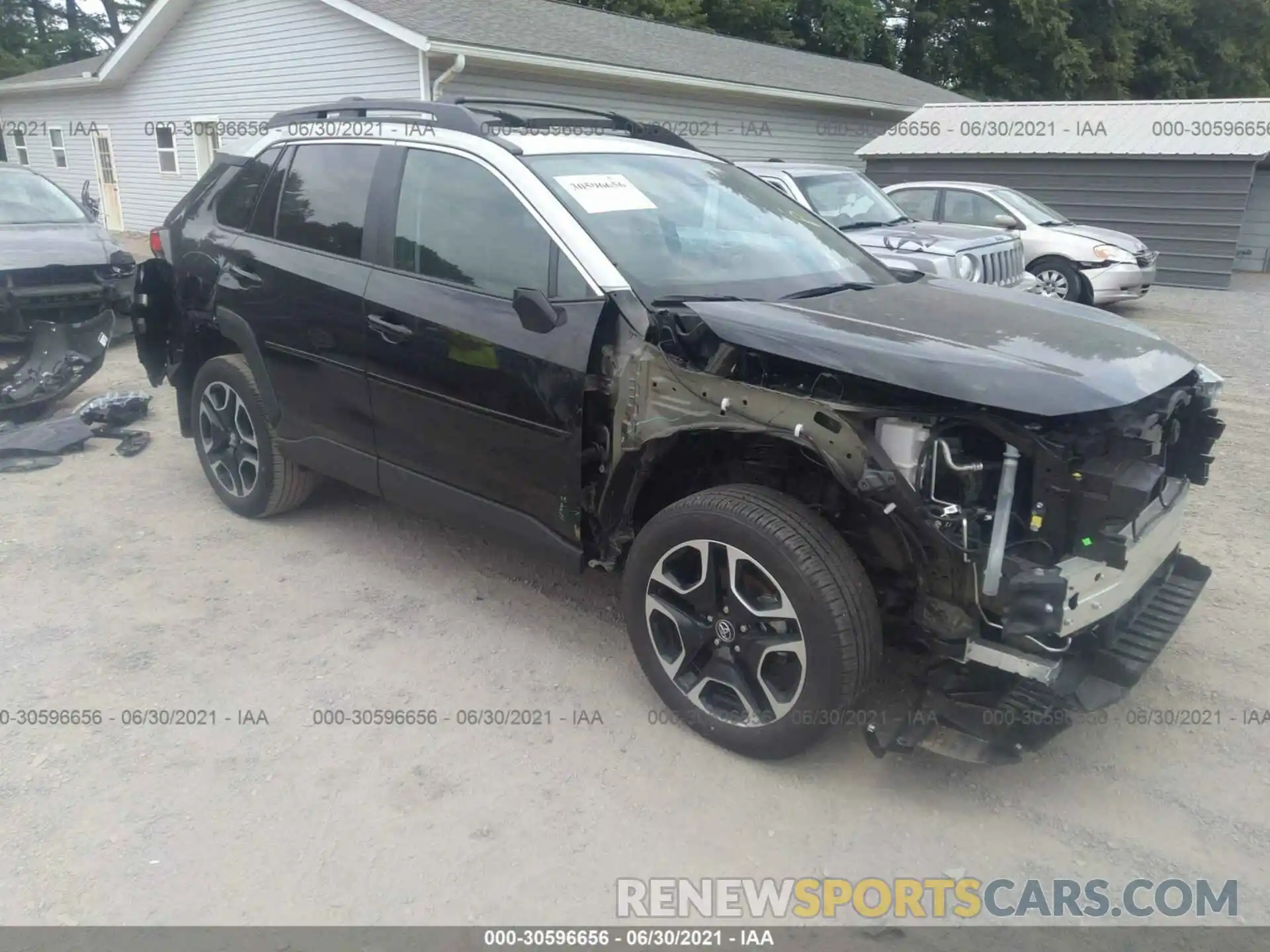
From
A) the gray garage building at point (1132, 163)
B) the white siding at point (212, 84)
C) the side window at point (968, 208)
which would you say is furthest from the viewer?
the gray garage building at point (1132, 163)

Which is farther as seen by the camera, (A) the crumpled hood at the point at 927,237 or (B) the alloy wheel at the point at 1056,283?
(B) the alloy wheel at the point at 1056,283

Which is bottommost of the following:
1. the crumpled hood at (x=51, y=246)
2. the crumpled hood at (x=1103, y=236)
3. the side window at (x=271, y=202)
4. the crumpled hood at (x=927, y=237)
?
the crumpled hood at (x=1103, y=236)

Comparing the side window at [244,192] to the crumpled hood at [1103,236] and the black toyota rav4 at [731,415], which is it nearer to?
the black toyota rav4 at [731,415]

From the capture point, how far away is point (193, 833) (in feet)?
9.48

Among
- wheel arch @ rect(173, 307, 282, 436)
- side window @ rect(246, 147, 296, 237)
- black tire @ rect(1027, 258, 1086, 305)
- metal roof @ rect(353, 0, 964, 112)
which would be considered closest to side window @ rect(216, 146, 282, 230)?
side window @ rect(246, 147, 296, 237)

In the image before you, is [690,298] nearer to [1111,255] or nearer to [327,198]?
[327,198]

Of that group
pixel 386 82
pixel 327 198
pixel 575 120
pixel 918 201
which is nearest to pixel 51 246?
pixel 327 198

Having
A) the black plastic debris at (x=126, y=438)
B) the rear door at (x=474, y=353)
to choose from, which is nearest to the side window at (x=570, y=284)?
the rear door at (x=474, y=353)

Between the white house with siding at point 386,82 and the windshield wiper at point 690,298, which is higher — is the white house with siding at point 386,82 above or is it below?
above

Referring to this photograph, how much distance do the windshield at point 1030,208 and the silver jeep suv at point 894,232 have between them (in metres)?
2.82

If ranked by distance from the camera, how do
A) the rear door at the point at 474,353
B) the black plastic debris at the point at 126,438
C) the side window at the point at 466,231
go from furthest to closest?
the black plastic debris at the point at 126,438 → the side window at the point at 466,231 → the rear door at the point at 474,353

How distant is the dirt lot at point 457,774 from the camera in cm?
274

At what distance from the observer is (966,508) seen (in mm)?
2828

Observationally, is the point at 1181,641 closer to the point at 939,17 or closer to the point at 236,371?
the point at 236,371
